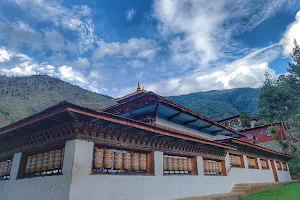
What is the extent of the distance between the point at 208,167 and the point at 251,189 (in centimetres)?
417

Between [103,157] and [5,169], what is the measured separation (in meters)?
4.73

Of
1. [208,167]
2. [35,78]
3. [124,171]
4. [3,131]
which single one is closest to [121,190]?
[124,171]

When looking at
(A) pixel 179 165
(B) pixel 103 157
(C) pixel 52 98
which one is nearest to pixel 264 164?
(A) pixel 179 165

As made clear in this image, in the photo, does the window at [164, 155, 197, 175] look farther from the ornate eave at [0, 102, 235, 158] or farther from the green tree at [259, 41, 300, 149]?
the green tree at [259, 41, 300, 149]

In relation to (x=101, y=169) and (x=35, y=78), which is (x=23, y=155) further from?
(x=35, y=78)

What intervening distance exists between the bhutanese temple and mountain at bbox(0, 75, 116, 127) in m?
46.5

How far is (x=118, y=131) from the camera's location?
23.0ft

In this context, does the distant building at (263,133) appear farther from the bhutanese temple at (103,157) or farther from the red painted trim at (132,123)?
the red painted trim at (132,123)

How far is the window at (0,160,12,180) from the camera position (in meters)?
8.48

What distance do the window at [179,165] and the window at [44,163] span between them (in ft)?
13.5

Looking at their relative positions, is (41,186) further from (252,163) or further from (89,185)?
(252,163)

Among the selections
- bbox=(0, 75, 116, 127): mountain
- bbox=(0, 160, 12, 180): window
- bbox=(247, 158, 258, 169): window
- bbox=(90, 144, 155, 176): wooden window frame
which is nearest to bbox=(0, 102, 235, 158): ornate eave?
bbox=(90, 144, 155, 176): wooden window frame

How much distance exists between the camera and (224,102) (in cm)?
10331

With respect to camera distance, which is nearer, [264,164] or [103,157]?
[103,157]
